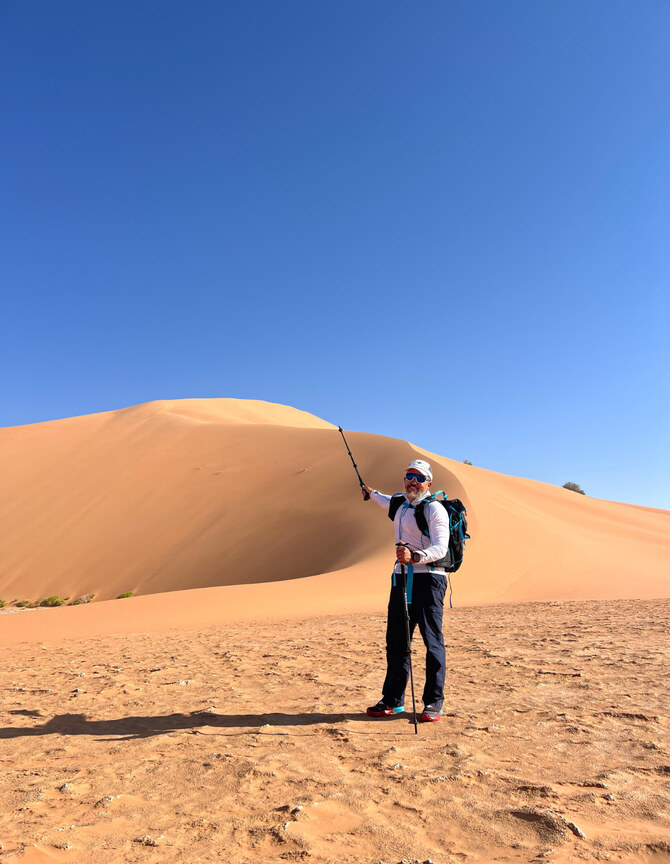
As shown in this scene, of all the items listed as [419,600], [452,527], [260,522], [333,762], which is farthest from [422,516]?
[260,522]

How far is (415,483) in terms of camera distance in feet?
17.0

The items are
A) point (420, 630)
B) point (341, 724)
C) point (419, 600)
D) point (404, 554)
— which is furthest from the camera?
point (419, 600)

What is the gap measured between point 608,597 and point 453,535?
10.5 m

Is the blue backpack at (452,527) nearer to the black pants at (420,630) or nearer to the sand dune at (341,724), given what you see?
the black pants at (420,630)

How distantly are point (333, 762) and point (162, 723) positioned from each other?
5.55 feet

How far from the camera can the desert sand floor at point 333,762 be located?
271 cm

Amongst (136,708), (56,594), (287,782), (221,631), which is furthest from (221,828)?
(56,594)

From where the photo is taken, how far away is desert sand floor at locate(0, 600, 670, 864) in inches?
107

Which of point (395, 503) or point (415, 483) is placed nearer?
point (415, 483)

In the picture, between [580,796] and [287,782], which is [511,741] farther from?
[287,782]

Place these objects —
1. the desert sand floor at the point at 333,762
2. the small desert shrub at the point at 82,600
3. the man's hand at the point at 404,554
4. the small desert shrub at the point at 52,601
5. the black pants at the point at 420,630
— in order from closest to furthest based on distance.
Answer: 1. the desert sand floor at the point at 333,762
2. the man's hand at the point at 404,554
3. the black pants at the point at 420,630
4. the small desert shrub at the point at 52,601
5. the small desert shrub at the point at 82,600

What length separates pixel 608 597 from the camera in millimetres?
13898

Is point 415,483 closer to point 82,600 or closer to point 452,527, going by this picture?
point 452,527

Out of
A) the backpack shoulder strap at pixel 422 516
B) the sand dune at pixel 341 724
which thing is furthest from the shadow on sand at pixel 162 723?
the backpack shoulder strap at pixel 422 516
